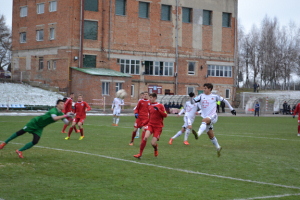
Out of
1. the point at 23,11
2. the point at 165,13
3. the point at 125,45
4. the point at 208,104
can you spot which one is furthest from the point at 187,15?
the point at 208,104

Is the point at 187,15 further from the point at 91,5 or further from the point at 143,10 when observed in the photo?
the point at 91,5

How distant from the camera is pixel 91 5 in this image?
6384 centimetres

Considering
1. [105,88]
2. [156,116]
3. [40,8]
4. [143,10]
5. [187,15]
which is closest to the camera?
[156,116]

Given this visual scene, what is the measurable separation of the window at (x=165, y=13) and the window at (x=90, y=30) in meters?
10.8

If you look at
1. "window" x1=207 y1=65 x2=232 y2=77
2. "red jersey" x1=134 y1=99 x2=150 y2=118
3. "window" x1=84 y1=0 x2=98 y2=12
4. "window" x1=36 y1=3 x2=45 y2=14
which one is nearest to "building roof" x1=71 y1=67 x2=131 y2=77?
"window" x1=84 y1=0 x2=98 y2=12

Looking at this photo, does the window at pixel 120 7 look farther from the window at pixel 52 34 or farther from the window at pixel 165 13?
the window at pixel 52 34

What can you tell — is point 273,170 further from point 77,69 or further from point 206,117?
point 77,69

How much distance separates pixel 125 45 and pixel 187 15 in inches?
465

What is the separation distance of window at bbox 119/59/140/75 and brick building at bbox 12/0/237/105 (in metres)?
0.14

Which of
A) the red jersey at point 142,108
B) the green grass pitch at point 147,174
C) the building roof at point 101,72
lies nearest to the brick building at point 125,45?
the building roof at point 101,72

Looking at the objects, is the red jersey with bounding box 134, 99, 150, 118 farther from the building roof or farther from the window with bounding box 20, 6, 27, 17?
the window with bounding box 20, 6, 27, 17

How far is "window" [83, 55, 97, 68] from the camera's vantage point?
63994 mm

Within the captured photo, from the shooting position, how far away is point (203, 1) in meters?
72.7

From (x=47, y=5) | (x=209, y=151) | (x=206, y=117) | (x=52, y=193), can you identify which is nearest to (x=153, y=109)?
(x=206, y=117)
